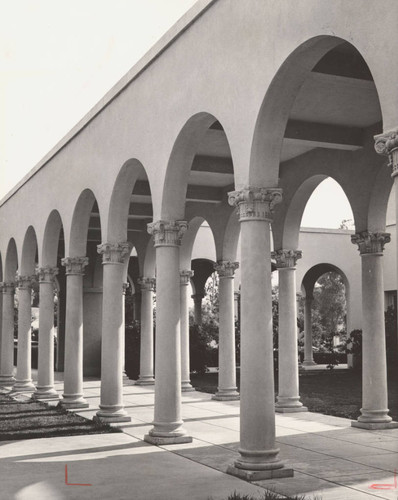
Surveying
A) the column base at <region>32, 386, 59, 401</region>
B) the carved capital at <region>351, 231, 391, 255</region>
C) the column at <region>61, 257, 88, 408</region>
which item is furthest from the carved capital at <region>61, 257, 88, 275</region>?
the carved capital at <region>351, 231, 391, 255</region>

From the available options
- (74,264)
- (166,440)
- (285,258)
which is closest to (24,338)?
(74,264)


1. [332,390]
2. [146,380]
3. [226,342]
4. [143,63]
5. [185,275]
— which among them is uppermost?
[143,63]

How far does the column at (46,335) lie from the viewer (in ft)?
61.9

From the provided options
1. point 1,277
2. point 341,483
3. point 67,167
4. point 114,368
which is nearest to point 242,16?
point 341,483

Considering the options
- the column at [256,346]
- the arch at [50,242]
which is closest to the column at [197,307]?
the arch at [50,242]

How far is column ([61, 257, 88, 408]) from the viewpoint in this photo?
16531 millimetres

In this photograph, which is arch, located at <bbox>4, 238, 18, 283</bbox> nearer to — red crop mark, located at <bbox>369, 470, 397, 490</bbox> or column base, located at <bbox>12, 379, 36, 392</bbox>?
column base, located at <bbox>12, 379, 36, 392</bbox>

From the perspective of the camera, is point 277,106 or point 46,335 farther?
point 46,335

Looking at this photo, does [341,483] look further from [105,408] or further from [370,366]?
[105,408]

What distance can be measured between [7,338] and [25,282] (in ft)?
9.40

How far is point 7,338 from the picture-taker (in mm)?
23797

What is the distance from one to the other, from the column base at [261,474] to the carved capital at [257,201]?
3.24 m

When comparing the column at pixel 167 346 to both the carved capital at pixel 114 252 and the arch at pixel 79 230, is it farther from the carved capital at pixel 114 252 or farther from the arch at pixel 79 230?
the arch at pixel 79 230

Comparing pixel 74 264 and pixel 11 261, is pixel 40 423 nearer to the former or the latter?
pixel 74 264
